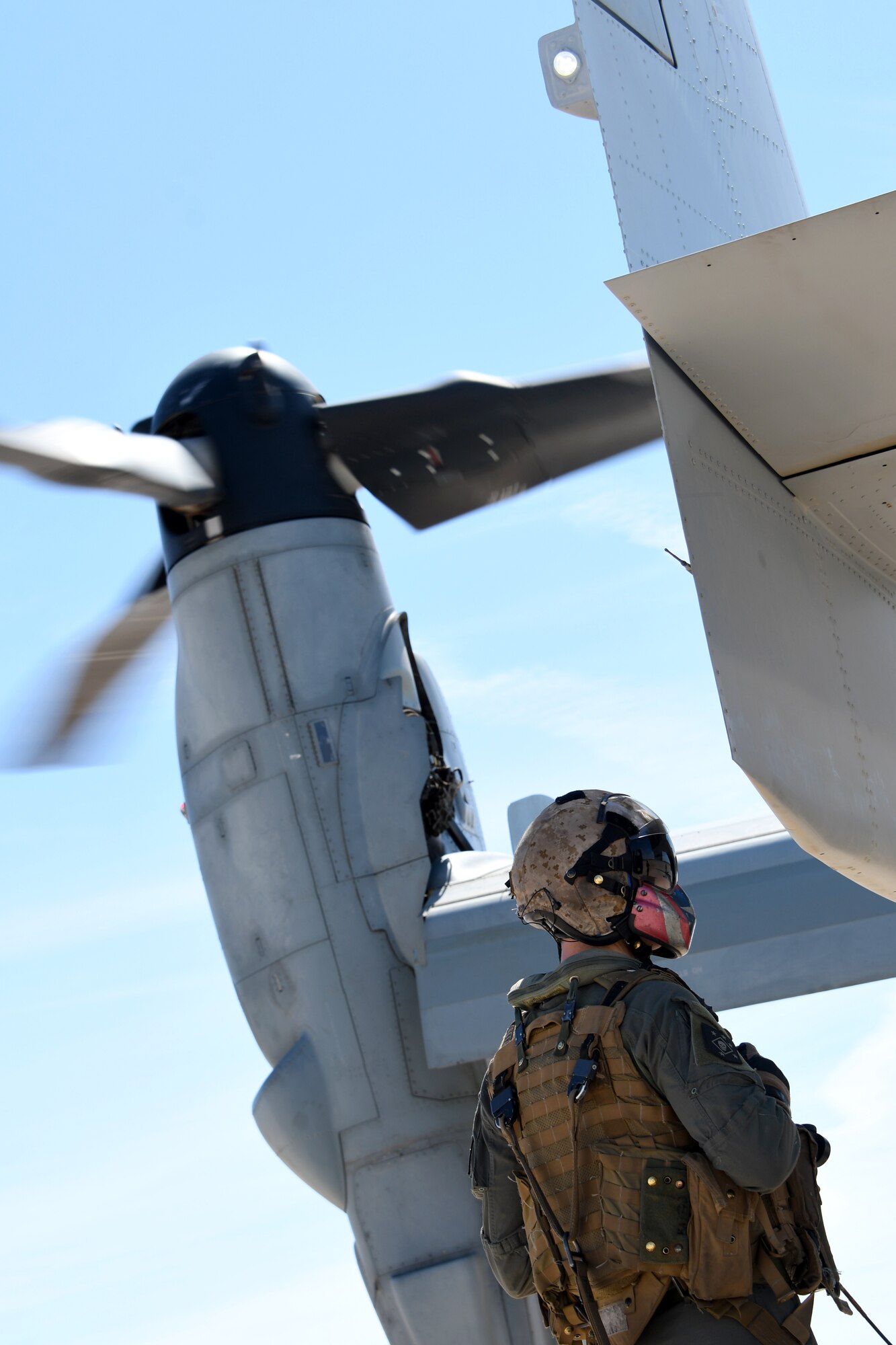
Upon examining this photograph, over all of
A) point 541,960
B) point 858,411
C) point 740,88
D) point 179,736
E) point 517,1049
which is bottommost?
point 541,960

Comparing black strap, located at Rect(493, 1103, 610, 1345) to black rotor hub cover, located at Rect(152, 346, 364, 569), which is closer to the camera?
black strap, located at Rect(493, 1103, 610, 1345)

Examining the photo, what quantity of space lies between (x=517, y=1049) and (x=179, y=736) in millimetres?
5671

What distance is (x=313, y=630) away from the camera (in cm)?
743

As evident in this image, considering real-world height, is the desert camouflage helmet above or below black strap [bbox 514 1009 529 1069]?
above

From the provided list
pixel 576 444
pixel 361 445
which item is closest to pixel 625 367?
pixel 576 444

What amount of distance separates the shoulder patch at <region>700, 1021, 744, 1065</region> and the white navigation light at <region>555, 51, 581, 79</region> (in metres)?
3.97

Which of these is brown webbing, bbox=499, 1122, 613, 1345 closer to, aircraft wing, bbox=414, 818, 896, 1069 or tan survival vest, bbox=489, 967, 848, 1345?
tan survival vest, bbox=489, 967, 848, 1345

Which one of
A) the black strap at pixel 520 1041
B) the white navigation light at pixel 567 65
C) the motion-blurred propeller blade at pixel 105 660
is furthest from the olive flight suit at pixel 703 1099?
the motion-blurred propeller blade at pixel 105 660

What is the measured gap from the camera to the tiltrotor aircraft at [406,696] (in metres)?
3.76

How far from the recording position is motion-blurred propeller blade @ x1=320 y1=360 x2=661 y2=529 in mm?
7637

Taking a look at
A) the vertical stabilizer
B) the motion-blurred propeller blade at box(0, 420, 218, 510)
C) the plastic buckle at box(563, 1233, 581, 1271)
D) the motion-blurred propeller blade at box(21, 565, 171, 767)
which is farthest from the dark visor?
the motion-blurred propeller blade at box(21, 565, 171, 767)

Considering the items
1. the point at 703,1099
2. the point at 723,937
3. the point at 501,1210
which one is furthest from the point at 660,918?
the point at 723,937

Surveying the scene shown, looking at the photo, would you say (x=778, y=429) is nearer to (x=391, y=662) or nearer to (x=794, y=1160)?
(x=794, y=1160)

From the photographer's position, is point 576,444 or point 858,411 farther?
point 576,444
